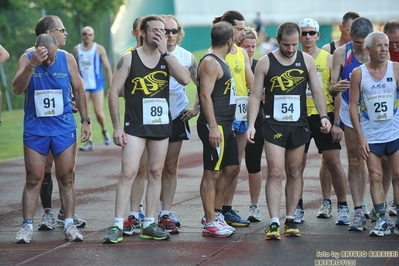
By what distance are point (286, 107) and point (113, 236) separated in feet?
6.85

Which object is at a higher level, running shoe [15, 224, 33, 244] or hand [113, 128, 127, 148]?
hand [113, 128, 127, 148]

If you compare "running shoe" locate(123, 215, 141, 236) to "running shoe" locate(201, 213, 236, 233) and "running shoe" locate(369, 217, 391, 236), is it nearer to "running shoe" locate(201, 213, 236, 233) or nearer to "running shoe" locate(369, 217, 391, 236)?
"running shoe" locate(201, 213, 236, 233)

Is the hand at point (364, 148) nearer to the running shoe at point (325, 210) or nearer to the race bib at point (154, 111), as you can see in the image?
the running shoe at point (325, 210)

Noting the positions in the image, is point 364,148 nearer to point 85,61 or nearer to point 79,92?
point 79,92

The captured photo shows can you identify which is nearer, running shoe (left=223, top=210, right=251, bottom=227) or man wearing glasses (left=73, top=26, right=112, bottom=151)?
running shoe (left=223, top=210, right=251, bottom=227)

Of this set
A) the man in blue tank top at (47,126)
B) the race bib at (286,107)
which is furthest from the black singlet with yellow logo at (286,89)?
the man in blue tank top at (47,126)

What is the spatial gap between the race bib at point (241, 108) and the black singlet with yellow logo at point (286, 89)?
710 mm

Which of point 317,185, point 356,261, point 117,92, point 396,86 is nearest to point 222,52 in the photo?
point 117,92

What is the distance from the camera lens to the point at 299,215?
9672mm

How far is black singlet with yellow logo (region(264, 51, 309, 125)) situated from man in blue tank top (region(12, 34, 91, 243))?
1.99m

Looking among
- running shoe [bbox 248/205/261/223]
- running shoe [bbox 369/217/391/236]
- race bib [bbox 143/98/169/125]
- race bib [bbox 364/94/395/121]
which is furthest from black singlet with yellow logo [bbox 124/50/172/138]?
running shoe [bbox 369/217/391/236]

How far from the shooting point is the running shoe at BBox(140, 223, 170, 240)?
8.69 meters

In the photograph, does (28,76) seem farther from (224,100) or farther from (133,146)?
(224,100)

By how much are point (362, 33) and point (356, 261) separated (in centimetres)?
278
